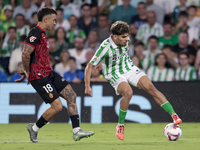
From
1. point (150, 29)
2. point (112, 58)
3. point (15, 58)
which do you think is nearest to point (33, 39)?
point (112, 58)

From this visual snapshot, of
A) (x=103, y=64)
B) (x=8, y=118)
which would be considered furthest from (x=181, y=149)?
(x=8, y=118)

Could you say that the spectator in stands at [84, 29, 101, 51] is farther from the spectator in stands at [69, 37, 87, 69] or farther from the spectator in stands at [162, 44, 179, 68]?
the spectator in stands at [162, 44, 179, 68]

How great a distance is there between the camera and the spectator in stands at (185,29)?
366 inches

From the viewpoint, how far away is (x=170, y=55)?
8.91 metres

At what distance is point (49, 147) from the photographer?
459 cm

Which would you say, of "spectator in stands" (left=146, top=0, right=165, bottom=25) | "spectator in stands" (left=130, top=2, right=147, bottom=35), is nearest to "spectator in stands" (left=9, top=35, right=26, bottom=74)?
"spectator in stands" (left=130, top=2, right=147, bottom=35)

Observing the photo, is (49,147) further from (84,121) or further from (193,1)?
(193,1)

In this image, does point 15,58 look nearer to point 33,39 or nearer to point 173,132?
point 33,39

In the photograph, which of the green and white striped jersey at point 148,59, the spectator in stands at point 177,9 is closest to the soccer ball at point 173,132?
the green and white striped jersey at point 148,59

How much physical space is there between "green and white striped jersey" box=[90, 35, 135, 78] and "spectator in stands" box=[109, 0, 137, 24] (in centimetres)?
427

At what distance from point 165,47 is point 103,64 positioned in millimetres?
3718

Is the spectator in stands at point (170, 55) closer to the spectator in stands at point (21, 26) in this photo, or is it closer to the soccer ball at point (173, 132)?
the spectator in stands at point (21, 26)

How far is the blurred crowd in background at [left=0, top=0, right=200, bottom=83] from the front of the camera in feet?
28.5

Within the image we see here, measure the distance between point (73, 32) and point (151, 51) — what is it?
2.13 metres
